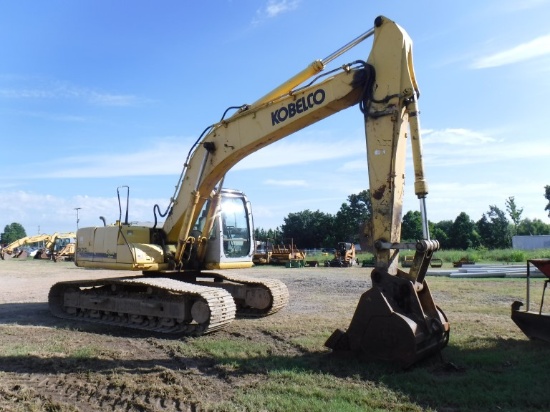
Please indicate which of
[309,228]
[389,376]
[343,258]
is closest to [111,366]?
[389,376]

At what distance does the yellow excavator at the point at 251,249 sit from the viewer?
621 cm

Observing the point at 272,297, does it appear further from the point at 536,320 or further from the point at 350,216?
the point at 350,216

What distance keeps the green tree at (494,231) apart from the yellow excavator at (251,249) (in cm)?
6827

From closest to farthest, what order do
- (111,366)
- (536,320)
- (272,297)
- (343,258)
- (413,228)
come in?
1. (111,366)
2. (536,320)
3. (272,297)
4. (343,258)
5. (413,228)

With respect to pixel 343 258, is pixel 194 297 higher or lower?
lower

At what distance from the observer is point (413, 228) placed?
230 ft

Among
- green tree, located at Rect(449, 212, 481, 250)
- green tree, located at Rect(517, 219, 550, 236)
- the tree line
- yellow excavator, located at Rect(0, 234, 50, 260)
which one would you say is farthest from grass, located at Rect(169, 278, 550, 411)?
green tree, located at Rect(517, 219, 550, 236)

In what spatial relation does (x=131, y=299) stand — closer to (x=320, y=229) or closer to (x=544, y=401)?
(x=544, y=401)

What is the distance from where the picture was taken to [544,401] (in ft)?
15.6

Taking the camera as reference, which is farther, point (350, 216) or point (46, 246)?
point (350, 216)

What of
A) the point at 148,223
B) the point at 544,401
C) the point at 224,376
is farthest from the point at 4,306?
the point at 544,401

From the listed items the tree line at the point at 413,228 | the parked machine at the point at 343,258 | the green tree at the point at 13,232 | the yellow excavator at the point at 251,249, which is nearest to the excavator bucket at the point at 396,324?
the yellow excavator at the point at 251,249

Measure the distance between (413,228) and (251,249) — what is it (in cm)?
6229

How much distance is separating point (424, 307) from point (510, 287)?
1093cm
